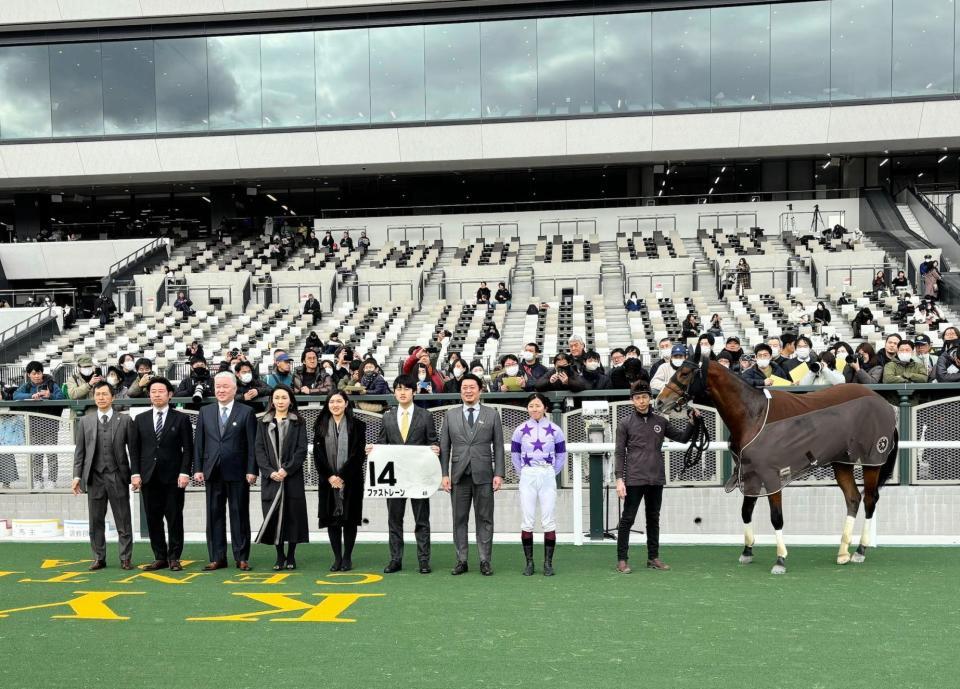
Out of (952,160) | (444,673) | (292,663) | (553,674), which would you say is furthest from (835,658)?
(952,160)

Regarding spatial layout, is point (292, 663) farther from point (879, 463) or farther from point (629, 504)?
point (879, 463)

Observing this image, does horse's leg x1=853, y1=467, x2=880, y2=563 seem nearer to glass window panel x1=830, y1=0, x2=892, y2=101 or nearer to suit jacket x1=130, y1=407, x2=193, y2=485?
suit jacket x1=130, y1=407, x2=193, y2=485

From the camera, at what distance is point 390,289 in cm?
3475

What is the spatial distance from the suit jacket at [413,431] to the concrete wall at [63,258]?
36.0m

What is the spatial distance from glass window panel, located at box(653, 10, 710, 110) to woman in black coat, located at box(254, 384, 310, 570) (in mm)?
30778

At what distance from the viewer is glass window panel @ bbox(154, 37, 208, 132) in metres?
40.2

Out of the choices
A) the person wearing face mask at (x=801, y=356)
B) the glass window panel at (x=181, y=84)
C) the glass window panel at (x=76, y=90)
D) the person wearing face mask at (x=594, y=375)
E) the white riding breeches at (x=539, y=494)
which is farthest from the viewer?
the glass window panel at (x=76, y=90)

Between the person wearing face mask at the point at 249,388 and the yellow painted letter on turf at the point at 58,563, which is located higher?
the person wearing face mask at the point at 249,388

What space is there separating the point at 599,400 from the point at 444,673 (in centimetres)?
692

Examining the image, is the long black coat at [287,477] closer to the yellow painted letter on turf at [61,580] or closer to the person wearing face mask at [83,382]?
the yellow painted letter on turf at [61,580]

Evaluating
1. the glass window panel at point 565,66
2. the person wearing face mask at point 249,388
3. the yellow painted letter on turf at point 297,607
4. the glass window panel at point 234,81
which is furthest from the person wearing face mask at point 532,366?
the glass window panel at point 234,81

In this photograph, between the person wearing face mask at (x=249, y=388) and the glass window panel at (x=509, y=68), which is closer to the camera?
the person wearing face mask at (x=249, y=388)

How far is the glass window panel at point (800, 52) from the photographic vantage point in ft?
122

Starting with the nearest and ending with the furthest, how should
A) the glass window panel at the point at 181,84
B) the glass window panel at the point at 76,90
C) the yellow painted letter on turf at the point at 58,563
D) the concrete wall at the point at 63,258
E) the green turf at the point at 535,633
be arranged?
the green turf at the point at 535,633
the yellow painted letter on turf at the point at 58,563
the glass window panel at the point at 181,84
the glass window panel at the point at 76,90
the concrete wall at the point at 63,258
